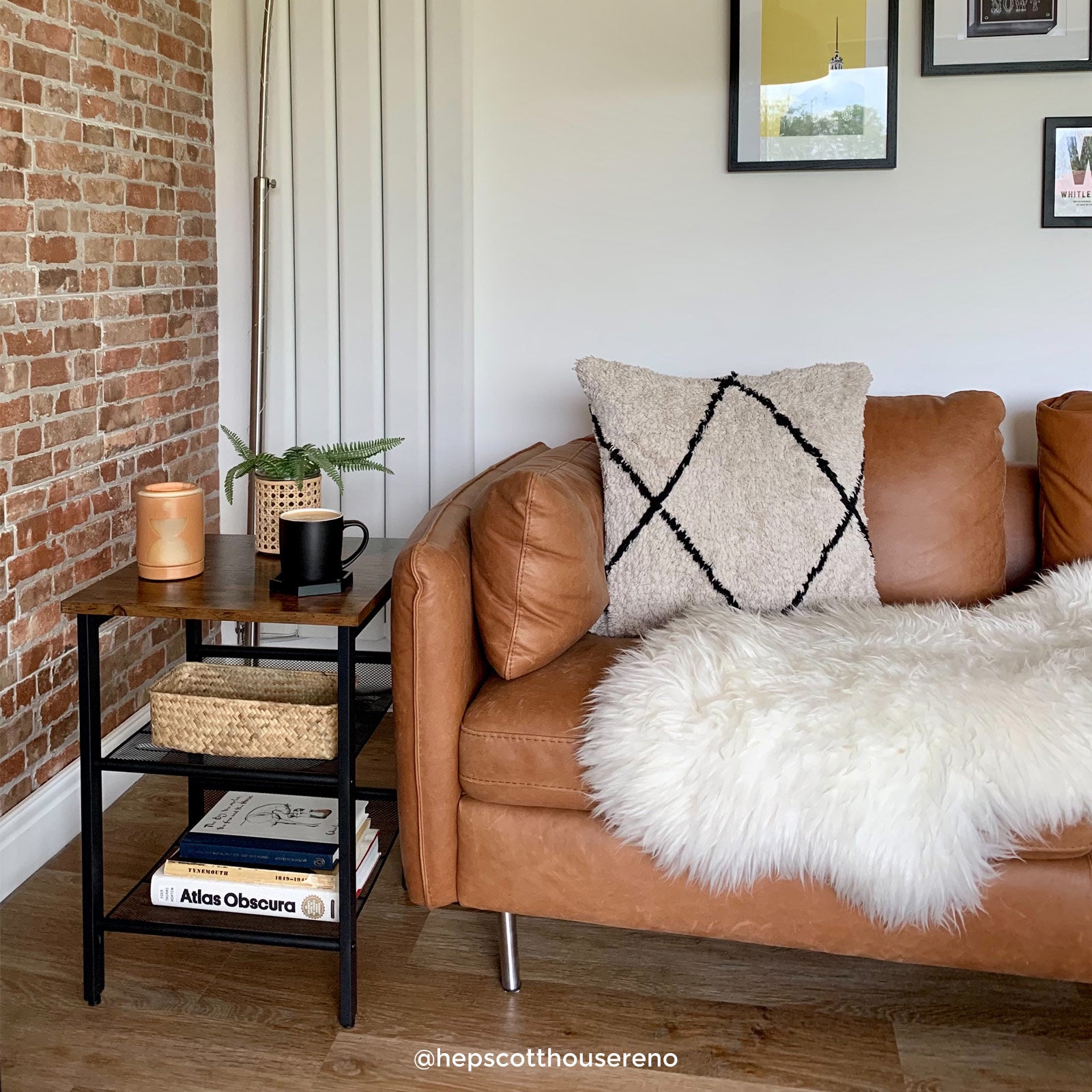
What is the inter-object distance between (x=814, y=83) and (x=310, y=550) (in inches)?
63.6

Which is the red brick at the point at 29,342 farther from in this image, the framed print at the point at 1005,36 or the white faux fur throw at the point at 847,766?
the framed print at the point at 1005,36

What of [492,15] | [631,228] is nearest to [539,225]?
[631,228]

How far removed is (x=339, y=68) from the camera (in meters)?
2.77

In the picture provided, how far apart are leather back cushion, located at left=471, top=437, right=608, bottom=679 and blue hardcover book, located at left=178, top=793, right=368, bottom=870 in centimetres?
41

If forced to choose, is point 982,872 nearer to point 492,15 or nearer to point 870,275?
point 870,275

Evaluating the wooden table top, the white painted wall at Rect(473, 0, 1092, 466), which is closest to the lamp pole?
the white painted wall at Rect(473, 0, 1092, 466)

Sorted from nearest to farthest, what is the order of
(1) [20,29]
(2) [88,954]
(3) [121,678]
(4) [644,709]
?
(4) [644,709]
(2) [88,954]
(1) [20,29]
(3) [121,678]

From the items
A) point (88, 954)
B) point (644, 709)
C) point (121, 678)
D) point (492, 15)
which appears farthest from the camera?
point (492, 15)

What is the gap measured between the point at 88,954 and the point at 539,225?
1858 millimetres

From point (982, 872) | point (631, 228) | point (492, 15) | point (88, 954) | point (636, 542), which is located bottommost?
point (88, 954)

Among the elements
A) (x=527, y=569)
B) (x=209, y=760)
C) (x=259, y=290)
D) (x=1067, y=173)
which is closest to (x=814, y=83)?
(x=1067, y=173)

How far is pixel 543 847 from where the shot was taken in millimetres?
1802

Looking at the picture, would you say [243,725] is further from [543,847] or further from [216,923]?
[543,847]

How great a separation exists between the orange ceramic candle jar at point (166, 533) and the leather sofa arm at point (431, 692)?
38cm
